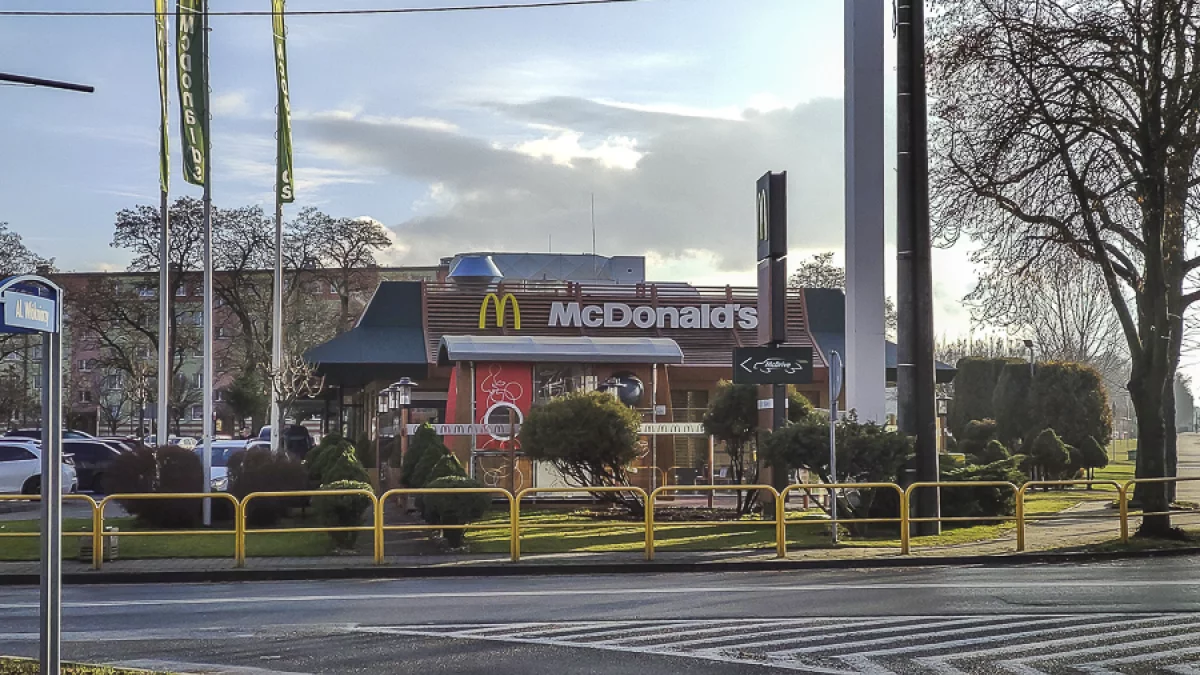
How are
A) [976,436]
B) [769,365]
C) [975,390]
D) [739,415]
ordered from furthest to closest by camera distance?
[975,390] < [976,436] < [739,415] < [769,365]

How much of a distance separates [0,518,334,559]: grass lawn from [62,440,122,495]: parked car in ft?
51.2

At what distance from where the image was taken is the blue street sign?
23.5ft

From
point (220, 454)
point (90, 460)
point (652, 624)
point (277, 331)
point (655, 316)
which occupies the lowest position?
point (652, 624)

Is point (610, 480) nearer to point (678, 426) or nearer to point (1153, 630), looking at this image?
point (678, 426)

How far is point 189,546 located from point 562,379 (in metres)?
12.3

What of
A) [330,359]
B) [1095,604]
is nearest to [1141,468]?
[1095,604]

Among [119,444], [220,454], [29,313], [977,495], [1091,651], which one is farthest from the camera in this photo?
[119,444]

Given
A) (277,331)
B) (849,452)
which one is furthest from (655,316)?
(849,452)

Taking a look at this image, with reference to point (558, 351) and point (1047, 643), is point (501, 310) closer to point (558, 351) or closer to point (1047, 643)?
point (558, 351)

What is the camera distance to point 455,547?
20.0 m

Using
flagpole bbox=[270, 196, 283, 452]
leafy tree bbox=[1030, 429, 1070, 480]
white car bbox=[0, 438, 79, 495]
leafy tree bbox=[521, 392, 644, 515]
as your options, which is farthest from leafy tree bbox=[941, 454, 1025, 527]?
white car bbox=[0, 438, 79, 495]

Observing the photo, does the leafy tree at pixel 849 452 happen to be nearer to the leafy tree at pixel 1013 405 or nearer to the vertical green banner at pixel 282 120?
the vertical green banner at pixel 282 120

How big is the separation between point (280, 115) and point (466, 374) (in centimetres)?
818

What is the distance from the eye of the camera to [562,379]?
3172 centimetres
